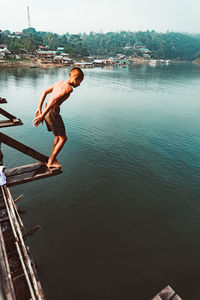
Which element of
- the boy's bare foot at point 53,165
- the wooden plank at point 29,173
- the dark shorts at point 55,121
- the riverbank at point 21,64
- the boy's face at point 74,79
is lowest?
the wooden plank at point 29,173

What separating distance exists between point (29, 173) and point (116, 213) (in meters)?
Answer: 9.23

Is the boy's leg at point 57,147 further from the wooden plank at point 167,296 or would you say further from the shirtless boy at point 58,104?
the wooden plank at point 167,296

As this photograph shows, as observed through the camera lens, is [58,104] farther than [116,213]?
No

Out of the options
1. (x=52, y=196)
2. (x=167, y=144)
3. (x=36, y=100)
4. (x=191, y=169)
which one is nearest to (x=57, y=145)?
(x=52, y=196)

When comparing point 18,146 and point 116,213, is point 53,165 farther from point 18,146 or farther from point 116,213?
point 116,213

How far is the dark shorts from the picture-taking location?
5160 mm

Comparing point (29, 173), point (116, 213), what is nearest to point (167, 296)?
point (29, 173)

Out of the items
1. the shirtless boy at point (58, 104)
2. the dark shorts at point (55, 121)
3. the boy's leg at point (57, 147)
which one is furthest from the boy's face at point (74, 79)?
the boy's leg at point (57, 147)

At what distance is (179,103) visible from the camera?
4350 centimetres

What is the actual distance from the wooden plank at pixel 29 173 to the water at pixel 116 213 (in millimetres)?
6530

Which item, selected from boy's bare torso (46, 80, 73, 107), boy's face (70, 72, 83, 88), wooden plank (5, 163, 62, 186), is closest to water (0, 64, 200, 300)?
wooden plank (5, 163, 62, 186)

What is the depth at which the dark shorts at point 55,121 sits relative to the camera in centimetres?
516

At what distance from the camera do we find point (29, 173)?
5754mm

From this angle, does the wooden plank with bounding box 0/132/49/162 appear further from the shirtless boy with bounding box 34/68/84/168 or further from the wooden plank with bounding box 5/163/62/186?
the shirtless boy with bounding box 34/68/84/168
